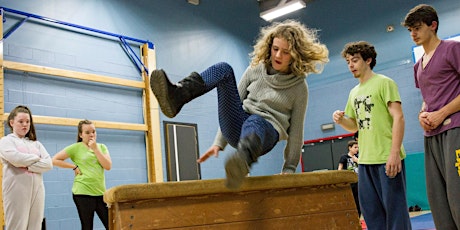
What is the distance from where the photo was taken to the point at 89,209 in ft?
12.7

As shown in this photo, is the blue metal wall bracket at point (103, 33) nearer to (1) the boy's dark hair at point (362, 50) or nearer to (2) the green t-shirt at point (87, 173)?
(2) the green t-shirt at point (87, 173)

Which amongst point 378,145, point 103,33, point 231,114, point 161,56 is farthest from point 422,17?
point 161,56

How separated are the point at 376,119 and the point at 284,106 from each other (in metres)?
0.57

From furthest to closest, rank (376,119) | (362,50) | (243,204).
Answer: (362,50)
(376,119)
(243,204)

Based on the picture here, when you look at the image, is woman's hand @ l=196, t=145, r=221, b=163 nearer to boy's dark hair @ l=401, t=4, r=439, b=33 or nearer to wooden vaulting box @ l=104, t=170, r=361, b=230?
wooden vaulting box @ l=104, t=170, r=361, b=230

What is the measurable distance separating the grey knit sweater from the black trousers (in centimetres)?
200

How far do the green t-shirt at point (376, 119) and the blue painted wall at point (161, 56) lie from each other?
3925 millimetres

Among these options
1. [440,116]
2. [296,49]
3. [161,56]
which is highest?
[161,56]

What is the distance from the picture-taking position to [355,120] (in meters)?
2.72

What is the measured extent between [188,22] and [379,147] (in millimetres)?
5654

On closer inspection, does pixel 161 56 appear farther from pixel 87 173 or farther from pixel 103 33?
pixel 87 173

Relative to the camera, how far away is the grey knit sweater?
229cm

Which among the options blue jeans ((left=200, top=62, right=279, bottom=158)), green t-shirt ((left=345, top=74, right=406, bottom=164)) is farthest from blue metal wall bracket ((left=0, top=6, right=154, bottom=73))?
green t-shirt ((left=345, top=74, right=406, bottom=164))

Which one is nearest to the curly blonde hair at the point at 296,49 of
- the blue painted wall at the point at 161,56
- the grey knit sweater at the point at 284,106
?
the grey knit sweater at the point at 284,106
